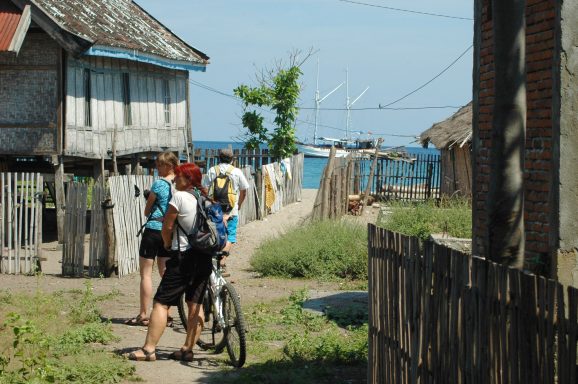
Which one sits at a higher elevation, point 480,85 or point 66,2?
point 66,2

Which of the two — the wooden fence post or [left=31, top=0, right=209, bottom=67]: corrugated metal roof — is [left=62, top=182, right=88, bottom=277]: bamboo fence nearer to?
the wooden fence post

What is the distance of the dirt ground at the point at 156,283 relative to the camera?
29.0 feet

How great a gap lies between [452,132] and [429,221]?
11945 mm

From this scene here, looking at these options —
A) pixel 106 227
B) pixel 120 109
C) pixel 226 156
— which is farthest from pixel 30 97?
pixel 226 156

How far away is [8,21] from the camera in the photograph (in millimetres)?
21422

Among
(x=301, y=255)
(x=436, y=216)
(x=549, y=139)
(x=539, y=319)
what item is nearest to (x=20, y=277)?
(x=301, y=255)

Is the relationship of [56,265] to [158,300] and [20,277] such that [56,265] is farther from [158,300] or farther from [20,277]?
[158,300]

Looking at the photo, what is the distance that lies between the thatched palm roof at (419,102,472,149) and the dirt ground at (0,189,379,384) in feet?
21.0

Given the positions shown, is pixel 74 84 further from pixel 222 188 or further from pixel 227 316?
pixel 227 316

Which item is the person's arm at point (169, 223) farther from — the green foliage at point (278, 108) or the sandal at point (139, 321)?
the green foliage at point (278, 108)

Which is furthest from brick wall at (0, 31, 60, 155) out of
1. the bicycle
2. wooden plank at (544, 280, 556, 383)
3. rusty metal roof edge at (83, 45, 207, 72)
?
wooden plank at (544, 280, 556, 383)

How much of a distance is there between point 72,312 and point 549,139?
5856 mm

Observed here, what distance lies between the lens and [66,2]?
76.4ft

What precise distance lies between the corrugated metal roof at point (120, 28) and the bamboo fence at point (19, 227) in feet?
17.7
